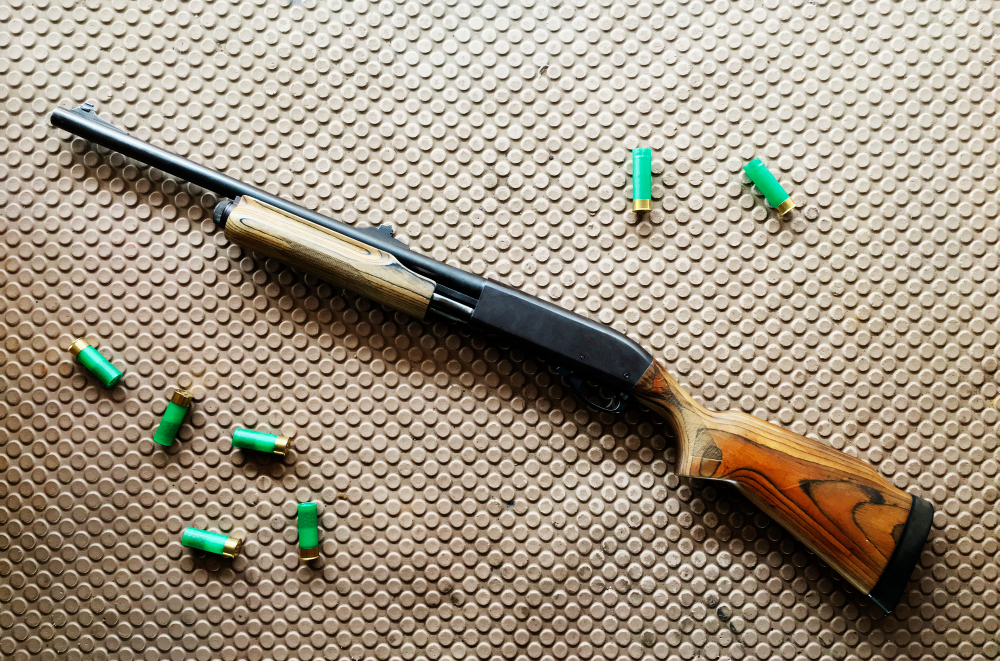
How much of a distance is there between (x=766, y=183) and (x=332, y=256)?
35.4 inches

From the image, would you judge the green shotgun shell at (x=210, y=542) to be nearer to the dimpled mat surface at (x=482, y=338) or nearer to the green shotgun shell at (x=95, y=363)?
the dimpled mat surface at (x=482, y=338)

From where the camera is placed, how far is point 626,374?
1.19 meters

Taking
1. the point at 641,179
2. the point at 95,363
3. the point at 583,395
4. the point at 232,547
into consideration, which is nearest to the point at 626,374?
the point at 583,395

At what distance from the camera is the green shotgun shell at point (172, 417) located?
1.26 meters

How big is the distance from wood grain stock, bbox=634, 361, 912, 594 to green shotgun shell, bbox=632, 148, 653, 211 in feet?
1.20

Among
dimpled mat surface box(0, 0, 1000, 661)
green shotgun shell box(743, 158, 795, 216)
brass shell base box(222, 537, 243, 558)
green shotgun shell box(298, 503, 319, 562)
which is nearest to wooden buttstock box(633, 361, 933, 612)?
dimpled mat surface box(0, 0, 1000, 661)

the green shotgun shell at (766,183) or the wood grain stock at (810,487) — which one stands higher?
the green shotgun shell at (766,183)

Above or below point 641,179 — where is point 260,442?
below

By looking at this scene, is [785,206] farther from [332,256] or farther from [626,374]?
[332,256]

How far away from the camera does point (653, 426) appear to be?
51.6 inches

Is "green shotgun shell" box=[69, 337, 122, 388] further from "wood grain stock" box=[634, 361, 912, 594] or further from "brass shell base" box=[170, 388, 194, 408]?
"wood grain stock" box=[634, 361, 912, 594]

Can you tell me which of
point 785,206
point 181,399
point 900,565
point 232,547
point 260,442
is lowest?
point 900,565

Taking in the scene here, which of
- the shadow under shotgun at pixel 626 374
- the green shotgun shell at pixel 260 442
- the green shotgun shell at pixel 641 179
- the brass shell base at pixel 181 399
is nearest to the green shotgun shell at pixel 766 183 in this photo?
the green shotgun shell at pixel 641 179

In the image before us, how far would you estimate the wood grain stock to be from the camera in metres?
1.17
